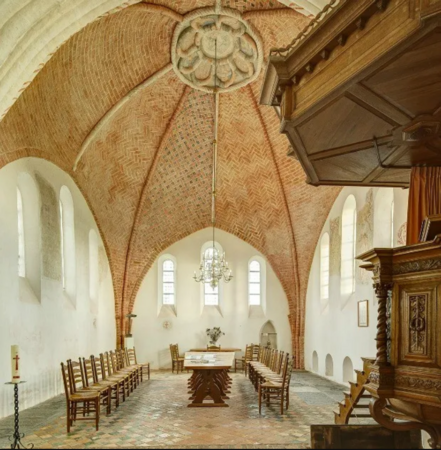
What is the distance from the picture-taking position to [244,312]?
763 inches

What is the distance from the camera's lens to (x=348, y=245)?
47.4ft

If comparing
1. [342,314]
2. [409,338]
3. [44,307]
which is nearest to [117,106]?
[44,307]

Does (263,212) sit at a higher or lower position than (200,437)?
higher

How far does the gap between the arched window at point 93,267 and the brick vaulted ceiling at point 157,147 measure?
64 cm

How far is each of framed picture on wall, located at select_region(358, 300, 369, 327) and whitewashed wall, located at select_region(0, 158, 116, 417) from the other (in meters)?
7.04

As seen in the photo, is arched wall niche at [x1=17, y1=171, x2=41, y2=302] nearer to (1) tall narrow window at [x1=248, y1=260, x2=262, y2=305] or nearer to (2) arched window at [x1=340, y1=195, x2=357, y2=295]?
(2) arched window at [x1=340, y1=195, x2=357, y2=295]

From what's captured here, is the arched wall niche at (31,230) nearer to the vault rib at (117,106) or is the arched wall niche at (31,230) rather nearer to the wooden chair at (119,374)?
the wooden chair at (119,374)

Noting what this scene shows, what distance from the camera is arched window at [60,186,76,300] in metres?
13.7

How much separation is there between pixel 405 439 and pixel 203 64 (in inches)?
441

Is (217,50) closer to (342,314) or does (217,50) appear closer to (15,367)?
(342,314)

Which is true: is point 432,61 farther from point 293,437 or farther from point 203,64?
point 203,64

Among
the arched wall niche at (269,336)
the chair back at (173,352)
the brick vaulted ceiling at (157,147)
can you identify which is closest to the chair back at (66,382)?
the brick vaulted ceiling at (157,147)

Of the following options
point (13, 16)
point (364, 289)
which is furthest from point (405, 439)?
point (364, 289)

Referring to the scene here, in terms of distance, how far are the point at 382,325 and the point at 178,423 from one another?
5.04 metres
